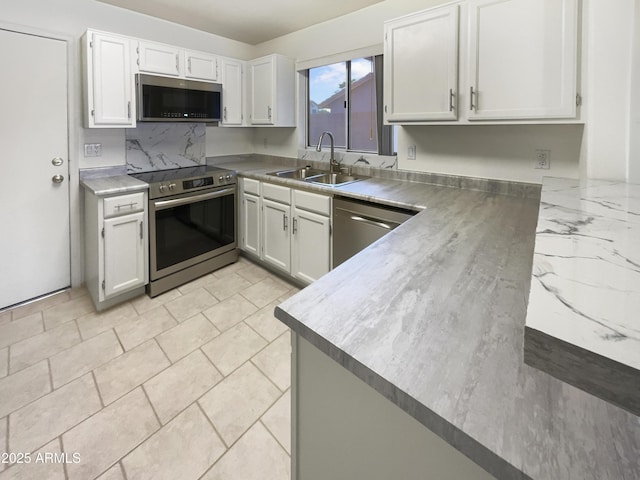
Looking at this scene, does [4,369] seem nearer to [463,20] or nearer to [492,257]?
[492,257]

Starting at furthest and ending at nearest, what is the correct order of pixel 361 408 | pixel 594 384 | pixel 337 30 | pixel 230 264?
1. pixel 230 264
2. pixel 337 30
3. pixel 361 408
4. pixel 594 384

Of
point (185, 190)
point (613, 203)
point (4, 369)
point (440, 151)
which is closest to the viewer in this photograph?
point (613, 203)

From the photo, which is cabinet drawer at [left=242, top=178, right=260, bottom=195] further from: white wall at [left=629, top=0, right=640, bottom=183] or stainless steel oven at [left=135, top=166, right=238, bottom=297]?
white wall at [left=629, top=0, right=640, bottom=183]

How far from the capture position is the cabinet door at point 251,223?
10.7ft

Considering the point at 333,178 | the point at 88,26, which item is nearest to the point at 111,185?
the point at 88,26

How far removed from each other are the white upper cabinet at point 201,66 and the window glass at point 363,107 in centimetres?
132

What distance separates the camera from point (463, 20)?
1988mm

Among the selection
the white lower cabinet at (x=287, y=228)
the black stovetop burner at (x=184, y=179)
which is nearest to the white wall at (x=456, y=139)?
the white lower cabinet at (x=287, y=228)

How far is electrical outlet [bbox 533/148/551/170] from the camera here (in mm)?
2100

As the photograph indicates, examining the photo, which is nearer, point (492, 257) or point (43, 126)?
point (492, 257)

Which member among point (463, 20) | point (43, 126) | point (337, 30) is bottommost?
point (43, 126)

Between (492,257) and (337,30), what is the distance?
2.84m

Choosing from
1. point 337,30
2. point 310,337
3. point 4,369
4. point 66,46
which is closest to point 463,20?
point 337,30

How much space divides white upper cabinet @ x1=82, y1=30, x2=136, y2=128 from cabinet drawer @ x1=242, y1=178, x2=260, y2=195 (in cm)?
108
